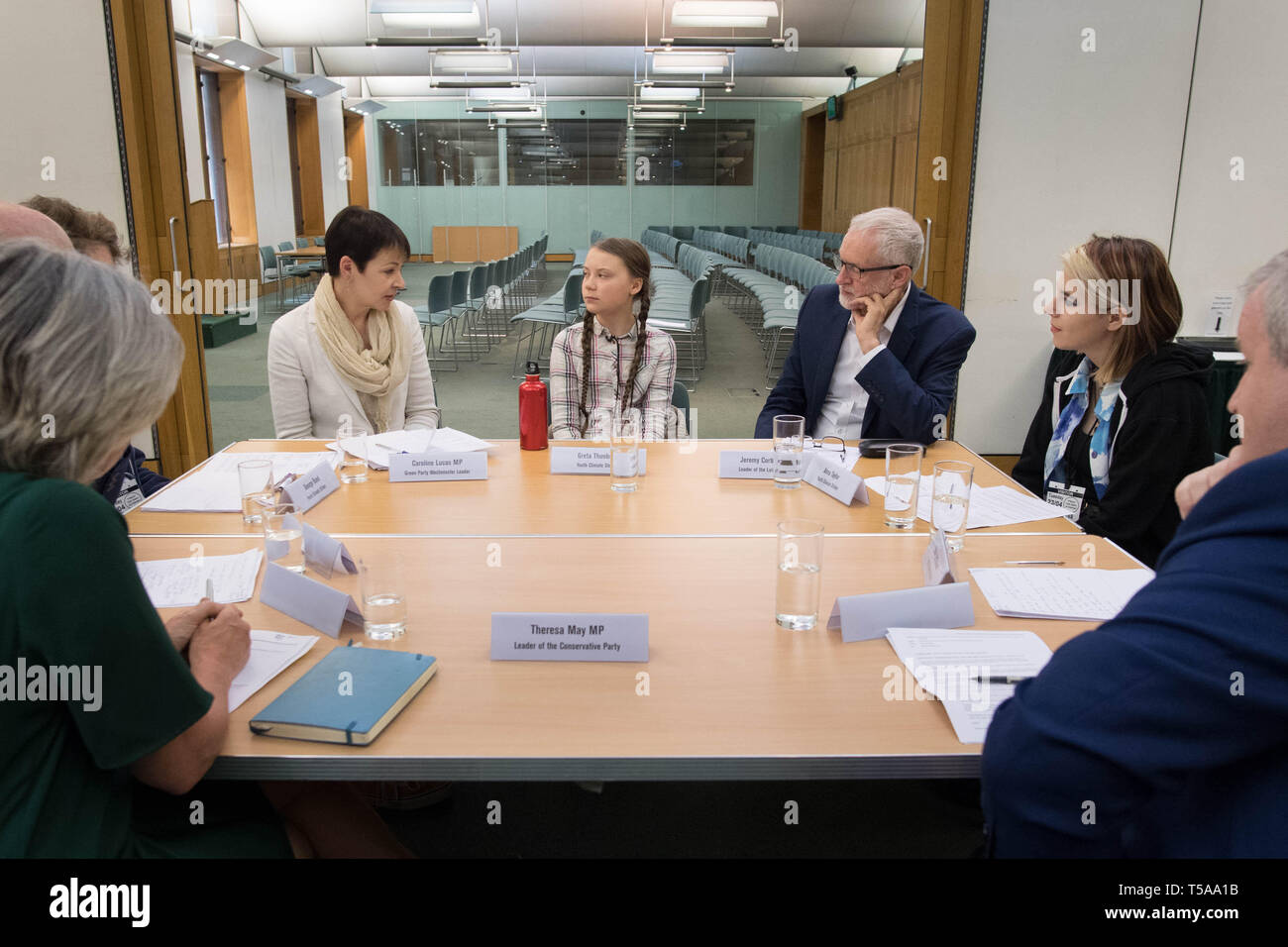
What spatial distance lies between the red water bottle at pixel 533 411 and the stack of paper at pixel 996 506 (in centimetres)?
101

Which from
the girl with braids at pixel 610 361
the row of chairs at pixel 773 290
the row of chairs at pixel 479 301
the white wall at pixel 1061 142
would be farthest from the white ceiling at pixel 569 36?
the girl with braids at pixel 610 361

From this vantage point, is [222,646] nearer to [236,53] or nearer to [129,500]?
[129,500]

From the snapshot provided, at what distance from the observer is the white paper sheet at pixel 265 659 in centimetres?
134

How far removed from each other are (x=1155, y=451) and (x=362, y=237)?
8.21ft

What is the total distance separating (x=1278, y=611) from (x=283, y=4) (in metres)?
11.5

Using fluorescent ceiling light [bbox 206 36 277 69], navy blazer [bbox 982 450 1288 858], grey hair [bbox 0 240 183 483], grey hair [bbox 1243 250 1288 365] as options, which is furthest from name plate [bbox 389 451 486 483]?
fluorescent ceiling light [bbox 206 36 277 69]

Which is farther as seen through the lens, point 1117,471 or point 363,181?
point 363,181

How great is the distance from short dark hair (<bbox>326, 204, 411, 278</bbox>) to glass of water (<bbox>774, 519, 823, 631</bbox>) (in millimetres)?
2057

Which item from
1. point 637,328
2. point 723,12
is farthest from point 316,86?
point 637,328

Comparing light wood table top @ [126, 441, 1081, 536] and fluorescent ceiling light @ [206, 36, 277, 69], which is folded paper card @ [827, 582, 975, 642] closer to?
light wood table top @ [126, 441, 1081, 536]

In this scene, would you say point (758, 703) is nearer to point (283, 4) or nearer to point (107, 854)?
point (107, 854)

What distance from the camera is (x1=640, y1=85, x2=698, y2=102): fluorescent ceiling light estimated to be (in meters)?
8.28
